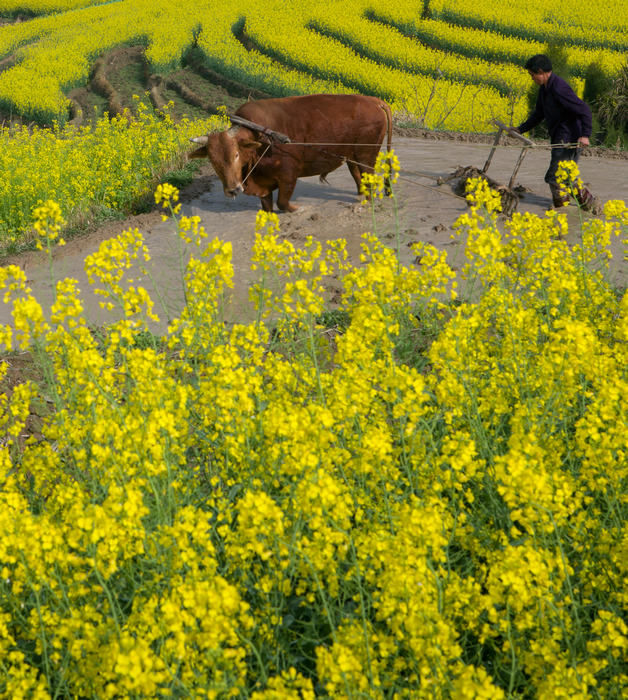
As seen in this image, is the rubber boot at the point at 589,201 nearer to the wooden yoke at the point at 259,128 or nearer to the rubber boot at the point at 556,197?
the rubber boot at the point at 556,197

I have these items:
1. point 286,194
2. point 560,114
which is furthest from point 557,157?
point 286,194

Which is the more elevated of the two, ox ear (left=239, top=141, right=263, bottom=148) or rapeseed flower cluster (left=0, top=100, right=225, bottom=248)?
ox ear (left=239, top=141, right=263, bottom=148)

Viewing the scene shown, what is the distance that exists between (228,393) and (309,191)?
6403mm

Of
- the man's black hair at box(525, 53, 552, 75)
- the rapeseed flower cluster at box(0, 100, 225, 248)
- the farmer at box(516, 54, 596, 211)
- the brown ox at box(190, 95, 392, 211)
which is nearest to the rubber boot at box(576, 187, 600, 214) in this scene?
the farmer at box(516, 54, 596, 211)

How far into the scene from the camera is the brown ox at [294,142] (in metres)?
7.16

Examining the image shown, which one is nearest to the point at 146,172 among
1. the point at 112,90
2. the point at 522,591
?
the point at 522,591

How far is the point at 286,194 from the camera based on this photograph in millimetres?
7633

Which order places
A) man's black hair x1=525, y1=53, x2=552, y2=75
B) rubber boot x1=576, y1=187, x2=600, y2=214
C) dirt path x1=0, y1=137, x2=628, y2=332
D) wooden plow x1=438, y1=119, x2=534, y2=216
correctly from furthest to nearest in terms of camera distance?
rubber boot x1=576, y1=187, x2=600, y2=214
wooden plow x1=438, y1=119, x2=534, y2=216
man's black hair x1=525, y1=53, x2=552, y2=75
dirt path x1=0, y1=137, x2=628, y2=332

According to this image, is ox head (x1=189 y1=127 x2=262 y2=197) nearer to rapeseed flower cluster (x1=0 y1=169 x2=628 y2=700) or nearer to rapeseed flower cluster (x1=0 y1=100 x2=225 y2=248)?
rapeseed flower cluster (x1=0 y1=100 x2=225 y2=248)

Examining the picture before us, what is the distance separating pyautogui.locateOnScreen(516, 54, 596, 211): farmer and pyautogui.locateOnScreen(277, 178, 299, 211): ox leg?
96.8 inches

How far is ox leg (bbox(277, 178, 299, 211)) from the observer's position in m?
7.55

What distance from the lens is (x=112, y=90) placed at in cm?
2017

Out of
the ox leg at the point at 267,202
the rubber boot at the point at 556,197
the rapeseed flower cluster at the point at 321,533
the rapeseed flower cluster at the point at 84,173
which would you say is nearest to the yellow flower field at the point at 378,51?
the rapeseed flower cluster at the point at 84,173

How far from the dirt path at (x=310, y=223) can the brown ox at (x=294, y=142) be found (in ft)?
1.54
